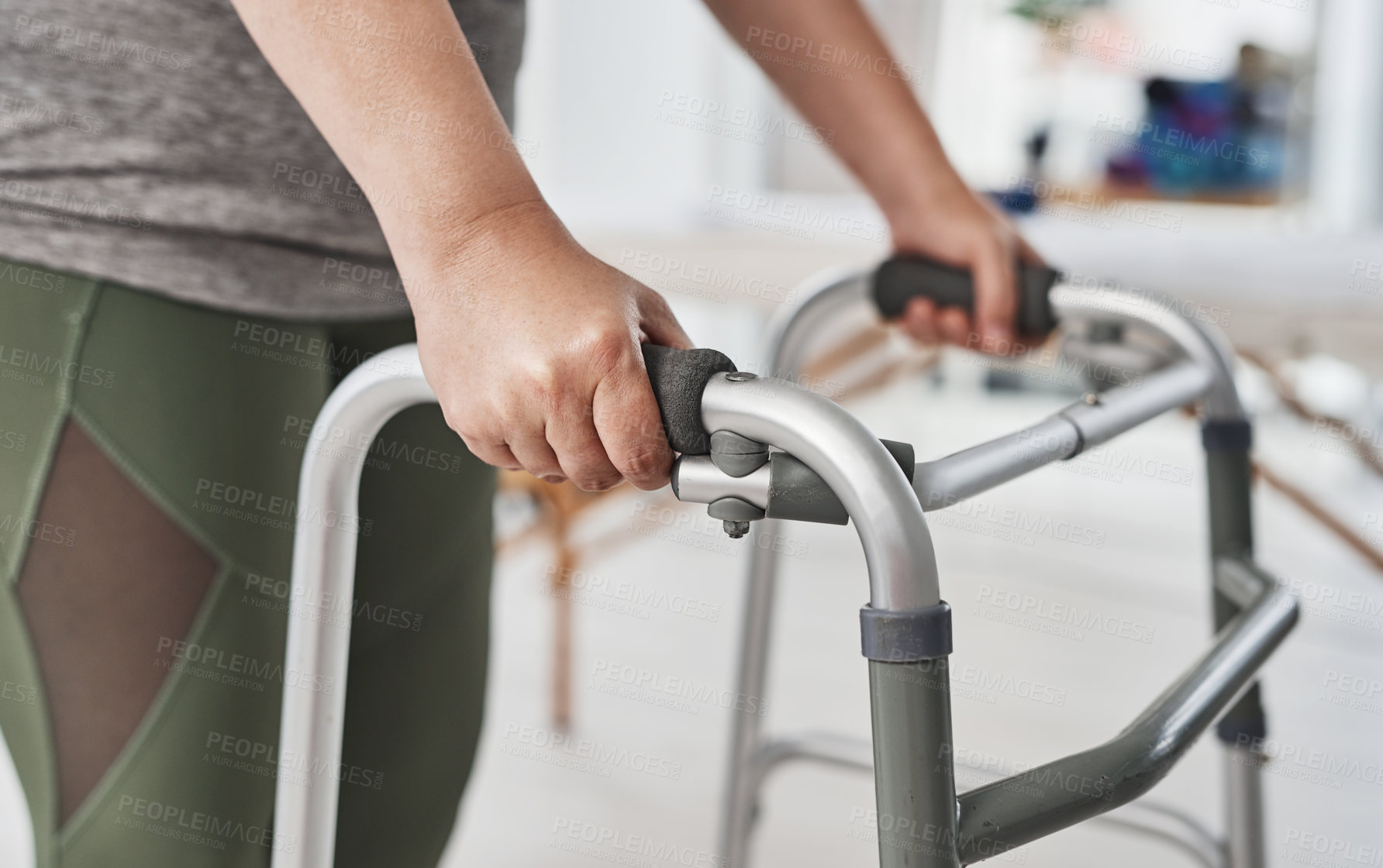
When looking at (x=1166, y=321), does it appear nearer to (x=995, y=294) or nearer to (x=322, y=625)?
(x=995, y=294)

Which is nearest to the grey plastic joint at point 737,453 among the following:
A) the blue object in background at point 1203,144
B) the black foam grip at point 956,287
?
the black foam grip at point 956,287

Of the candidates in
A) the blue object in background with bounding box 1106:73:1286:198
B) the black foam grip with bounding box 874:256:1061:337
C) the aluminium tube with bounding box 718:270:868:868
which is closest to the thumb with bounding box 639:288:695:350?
the black foam grip with bounding box 874:256:1061:337

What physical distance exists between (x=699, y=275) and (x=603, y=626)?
2.58 feet

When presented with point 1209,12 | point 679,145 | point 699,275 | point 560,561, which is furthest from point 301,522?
point 1209,12

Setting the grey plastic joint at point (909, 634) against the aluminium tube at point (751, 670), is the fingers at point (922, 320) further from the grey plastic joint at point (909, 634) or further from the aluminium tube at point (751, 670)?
the grey plastic joint at point (909, 634)

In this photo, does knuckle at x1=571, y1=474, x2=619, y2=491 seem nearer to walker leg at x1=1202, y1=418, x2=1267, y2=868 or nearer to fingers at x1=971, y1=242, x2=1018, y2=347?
fingers at x1=971, y1=242, x2=1018, y2=347

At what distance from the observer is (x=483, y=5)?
74cm

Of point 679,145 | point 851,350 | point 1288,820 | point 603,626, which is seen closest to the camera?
point 1288,820

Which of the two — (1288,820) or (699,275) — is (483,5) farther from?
(1288,820)

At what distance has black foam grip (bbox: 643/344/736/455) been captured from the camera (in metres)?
0.46

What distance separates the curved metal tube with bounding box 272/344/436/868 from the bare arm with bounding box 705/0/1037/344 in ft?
1.52

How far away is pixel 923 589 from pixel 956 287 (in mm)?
470

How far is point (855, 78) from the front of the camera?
0.89 metres

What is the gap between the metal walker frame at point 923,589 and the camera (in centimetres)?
44
